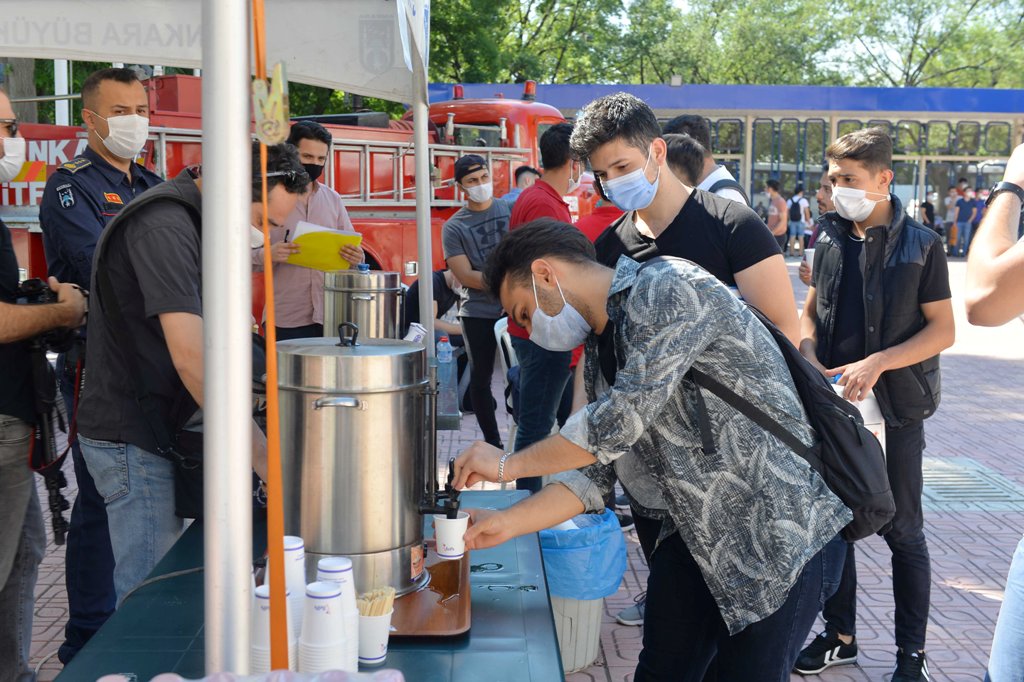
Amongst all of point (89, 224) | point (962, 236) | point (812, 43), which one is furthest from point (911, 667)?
point (812, 43)

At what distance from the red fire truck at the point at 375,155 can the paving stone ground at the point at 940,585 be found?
6.91ft

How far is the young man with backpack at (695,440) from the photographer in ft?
6.55

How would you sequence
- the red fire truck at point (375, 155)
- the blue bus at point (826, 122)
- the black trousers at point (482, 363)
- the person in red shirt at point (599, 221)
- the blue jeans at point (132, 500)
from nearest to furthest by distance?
the blue jeans at point (132, 500) → the person in red shirt at point (599, 221) → the black trousers at point (482, 363) → the red fire truck at point (375, 155) → the blue bus at point (826, 122)

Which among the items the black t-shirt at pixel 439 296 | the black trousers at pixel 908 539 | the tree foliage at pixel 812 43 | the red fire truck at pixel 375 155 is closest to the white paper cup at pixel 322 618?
the black trousers at pixel 908 539

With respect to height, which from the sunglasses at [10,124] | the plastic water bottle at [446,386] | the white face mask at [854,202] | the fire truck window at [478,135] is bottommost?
the plastic water bottle at [446,386]

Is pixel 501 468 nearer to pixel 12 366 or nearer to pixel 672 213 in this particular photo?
pixel 672 213

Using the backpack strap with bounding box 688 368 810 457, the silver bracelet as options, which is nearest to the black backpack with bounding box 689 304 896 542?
the backpack strap with bounding box 688 368 810 457

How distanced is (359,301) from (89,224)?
43.2 inches

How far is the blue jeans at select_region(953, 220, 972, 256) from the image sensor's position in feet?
82.2

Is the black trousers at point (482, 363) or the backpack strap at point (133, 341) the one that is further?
the black trousers at point (482, 363)

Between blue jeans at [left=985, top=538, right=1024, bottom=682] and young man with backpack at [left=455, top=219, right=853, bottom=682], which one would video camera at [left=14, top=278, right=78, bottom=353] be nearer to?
young man with backpack at [left=455, top=219, right=853, bottom=682]

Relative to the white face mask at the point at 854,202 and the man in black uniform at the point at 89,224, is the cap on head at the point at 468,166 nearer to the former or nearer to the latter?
the man in black uniform at the point at 89,224

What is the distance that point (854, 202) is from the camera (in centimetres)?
355

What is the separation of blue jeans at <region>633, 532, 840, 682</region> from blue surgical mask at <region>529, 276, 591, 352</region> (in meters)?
0.55
